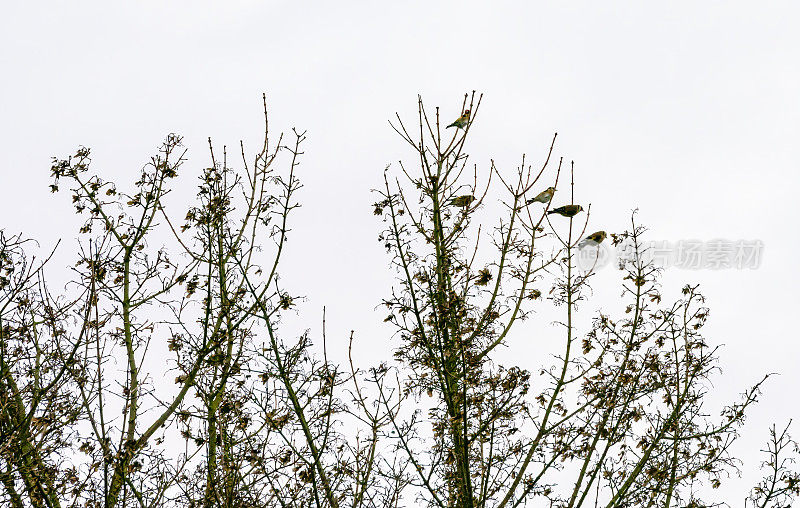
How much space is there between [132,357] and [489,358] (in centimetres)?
378

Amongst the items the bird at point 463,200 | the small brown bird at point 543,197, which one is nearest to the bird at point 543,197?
the small brown bird at point 543,197

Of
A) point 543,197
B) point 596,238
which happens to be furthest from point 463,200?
point 596,238

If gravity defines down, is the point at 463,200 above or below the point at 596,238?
below

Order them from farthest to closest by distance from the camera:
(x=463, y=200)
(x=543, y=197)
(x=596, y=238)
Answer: (x=596, y=238) → (x=543, y=197) → (x=463, y=200)

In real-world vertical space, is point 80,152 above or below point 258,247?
above

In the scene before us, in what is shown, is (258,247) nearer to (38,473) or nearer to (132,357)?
(132,357)

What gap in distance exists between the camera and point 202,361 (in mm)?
8648

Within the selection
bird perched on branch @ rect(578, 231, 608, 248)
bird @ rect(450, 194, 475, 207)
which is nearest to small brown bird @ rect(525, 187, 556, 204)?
bird @ rect(450, 194, 475, 207)

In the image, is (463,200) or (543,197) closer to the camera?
(463,200)

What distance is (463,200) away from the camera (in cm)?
831

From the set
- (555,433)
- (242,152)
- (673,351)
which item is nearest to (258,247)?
(242,152)

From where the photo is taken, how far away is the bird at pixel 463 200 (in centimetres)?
830

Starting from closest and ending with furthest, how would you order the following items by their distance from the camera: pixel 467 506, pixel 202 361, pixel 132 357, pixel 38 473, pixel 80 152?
1. pixel 467 506
2. pixel 38 473
3. pixel 202 361
4. pixel 132 357
5. pixel 80 152

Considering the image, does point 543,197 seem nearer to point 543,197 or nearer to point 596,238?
point 543,197
